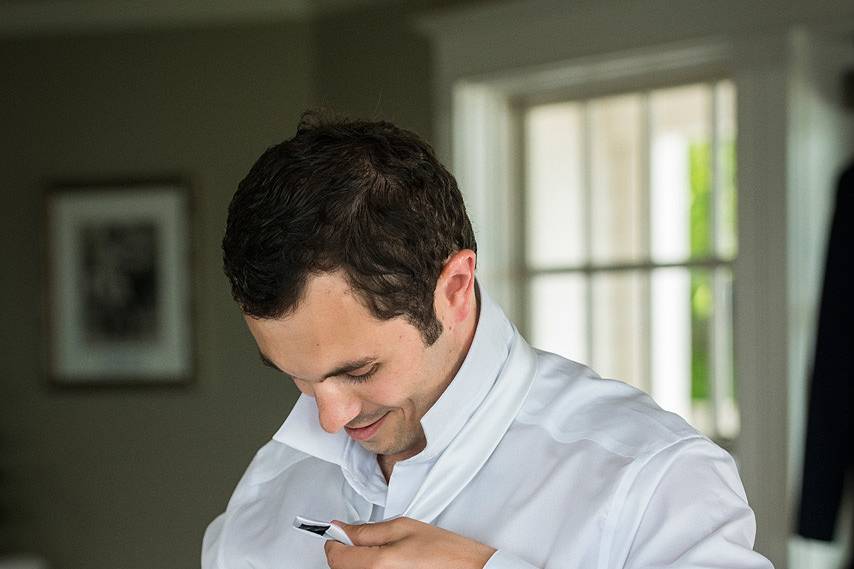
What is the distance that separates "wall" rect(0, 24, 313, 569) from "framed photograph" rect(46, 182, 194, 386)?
63 mm

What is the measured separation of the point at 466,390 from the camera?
55.5 inches

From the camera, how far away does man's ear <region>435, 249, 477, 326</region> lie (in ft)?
4.49

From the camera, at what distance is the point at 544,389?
146 cm

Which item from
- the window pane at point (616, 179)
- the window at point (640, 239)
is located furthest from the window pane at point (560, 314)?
the window pane at point (616, 179)

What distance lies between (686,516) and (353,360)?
412 millimetres

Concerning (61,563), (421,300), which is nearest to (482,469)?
(421,300)

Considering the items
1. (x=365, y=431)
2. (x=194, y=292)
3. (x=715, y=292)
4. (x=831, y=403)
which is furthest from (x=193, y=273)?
(x=365, y=431)

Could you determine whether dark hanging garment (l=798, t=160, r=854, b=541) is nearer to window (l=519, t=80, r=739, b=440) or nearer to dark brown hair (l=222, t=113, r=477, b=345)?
window (l=519, t=80, r=739, b=440)

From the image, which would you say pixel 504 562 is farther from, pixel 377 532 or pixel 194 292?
pixel 194 292

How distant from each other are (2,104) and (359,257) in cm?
384

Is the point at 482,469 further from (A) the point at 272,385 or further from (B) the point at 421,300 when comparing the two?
(A) the point at 272,385

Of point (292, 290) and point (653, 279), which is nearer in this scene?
point (292, 290)

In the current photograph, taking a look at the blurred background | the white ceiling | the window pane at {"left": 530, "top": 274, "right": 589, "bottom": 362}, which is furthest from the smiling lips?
the white ceiling

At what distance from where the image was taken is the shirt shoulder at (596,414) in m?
1.30
